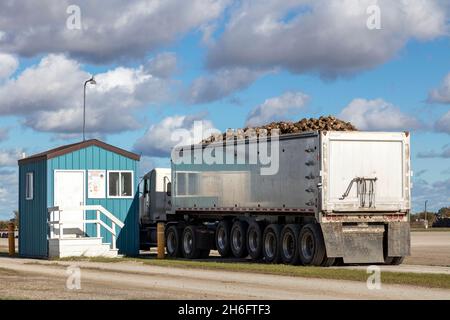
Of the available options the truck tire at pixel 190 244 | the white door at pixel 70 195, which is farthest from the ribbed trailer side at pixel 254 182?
the white door at pixel 70 195

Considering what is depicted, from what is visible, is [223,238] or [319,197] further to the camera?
[223,238]

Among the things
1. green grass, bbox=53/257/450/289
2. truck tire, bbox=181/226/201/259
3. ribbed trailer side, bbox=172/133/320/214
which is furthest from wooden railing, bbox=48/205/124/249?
green grass, bbox=53/257/450/289

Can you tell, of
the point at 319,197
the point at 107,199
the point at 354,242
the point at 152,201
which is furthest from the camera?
the point at 152,201

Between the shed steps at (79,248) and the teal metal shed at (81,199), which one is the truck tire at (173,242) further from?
the shed steps at (79,248)

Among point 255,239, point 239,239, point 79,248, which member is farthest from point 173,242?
point 255,239

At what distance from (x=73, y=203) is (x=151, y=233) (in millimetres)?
3920

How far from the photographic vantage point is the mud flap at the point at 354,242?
92.4 feet

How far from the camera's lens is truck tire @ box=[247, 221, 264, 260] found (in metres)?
31.5

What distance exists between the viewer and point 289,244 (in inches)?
1182

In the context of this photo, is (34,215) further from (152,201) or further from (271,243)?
(271,243)

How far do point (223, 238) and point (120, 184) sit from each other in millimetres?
4899

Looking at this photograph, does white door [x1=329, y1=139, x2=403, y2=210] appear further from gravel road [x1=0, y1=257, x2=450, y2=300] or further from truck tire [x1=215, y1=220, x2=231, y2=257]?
truck tire [x1=215, y1=220, x2=231, y2=257]
